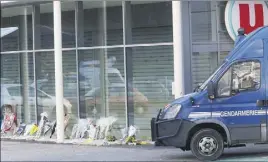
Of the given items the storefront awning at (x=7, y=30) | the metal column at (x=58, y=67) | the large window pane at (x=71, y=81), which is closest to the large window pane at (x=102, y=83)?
the large window pane at (x=71, y=81)

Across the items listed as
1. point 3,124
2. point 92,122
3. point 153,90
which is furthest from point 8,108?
point 153,90

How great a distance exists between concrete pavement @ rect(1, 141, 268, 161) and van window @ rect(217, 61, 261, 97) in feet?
4.77

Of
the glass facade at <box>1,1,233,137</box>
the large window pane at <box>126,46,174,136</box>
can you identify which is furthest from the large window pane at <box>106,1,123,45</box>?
the large window pane at <box>126,46,174,136</box>

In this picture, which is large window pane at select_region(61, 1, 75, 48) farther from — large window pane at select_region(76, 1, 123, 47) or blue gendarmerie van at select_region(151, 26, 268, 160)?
blue gendarmerie van at select_region(151, 26, 268, 160)

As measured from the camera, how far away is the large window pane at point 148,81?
14.5m

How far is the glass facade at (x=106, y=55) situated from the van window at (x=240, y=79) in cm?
369

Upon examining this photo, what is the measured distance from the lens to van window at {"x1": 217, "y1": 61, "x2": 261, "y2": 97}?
1045cm

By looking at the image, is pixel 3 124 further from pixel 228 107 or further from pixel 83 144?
pixel 228 107

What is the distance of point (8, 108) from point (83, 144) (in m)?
3.88

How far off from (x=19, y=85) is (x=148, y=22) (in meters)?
4.93

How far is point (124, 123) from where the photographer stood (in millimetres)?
15000

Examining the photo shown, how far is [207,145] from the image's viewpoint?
34.4 feet

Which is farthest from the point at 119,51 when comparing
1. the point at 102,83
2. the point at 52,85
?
the point at 52,85

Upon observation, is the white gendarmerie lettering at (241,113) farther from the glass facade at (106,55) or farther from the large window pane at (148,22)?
the large window pane at (148,22)
